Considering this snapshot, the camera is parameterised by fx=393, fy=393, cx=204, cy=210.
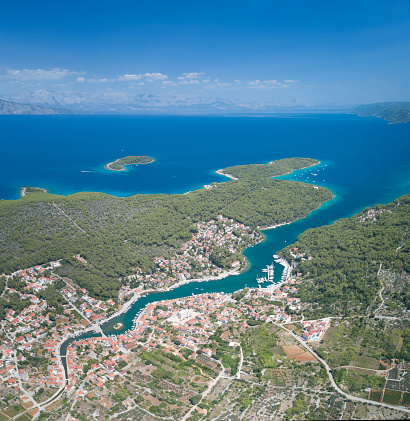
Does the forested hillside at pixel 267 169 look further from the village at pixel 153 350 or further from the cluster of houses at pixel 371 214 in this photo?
the village at pixel 153 350

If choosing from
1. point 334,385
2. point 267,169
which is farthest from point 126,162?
point 334,385

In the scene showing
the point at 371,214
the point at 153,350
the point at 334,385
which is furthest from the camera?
the point at 371,214

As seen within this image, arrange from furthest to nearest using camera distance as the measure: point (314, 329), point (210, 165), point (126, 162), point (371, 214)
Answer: point (126, 162), point (210, 165), point (371, 214), point (314, 329)

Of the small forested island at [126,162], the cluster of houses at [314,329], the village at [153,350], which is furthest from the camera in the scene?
the small forested island at [126,162]

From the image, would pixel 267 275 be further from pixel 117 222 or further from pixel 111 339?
pixel 117 222

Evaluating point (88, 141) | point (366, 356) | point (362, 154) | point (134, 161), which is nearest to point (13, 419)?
point (366, 356)

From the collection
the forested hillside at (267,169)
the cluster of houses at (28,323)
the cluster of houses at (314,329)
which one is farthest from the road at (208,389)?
the forested hillside at (267,169)
